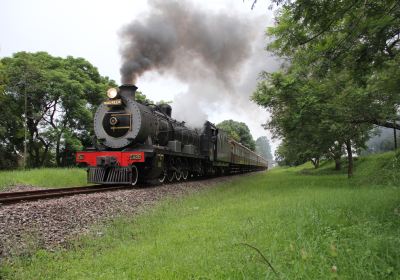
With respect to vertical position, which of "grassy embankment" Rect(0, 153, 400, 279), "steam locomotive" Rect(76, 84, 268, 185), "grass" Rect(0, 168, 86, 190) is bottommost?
"grassy embankment" Rect(0, 153, 400, 279)

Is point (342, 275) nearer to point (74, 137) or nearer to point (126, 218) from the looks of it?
point (126, 218)

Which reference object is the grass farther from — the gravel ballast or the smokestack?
the gravel ballast

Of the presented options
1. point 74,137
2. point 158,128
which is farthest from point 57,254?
point 74,137

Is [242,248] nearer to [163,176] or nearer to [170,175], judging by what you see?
[163,176]

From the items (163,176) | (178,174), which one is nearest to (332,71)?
(163,176)

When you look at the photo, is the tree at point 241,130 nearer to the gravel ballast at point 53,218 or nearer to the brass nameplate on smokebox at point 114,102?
the brass nameplate on smokebox at point 114,102

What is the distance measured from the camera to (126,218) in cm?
885

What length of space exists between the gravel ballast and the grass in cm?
742

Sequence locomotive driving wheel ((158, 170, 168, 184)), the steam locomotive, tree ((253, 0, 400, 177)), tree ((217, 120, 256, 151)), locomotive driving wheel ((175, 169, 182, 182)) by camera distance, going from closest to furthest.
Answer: tree ((253, 0, 400, 177)) < the steam locomotive < locomotive driving wheel ((158, 170, 168, 184)) < locomotive driving wheel ((175, 169, 182, 182)) < tree ((217, 120, 256, 151))

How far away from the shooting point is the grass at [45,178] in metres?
15.9

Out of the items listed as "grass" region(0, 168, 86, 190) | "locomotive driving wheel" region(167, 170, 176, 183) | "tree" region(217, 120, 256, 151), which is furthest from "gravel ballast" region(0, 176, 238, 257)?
"tree" region(217, 120, 256, 151)

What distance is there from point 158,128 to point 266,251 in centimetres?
1174

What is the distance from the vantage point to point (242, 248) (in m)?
5.20

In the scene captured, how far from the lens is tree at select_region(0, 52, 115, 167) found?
30.2m
